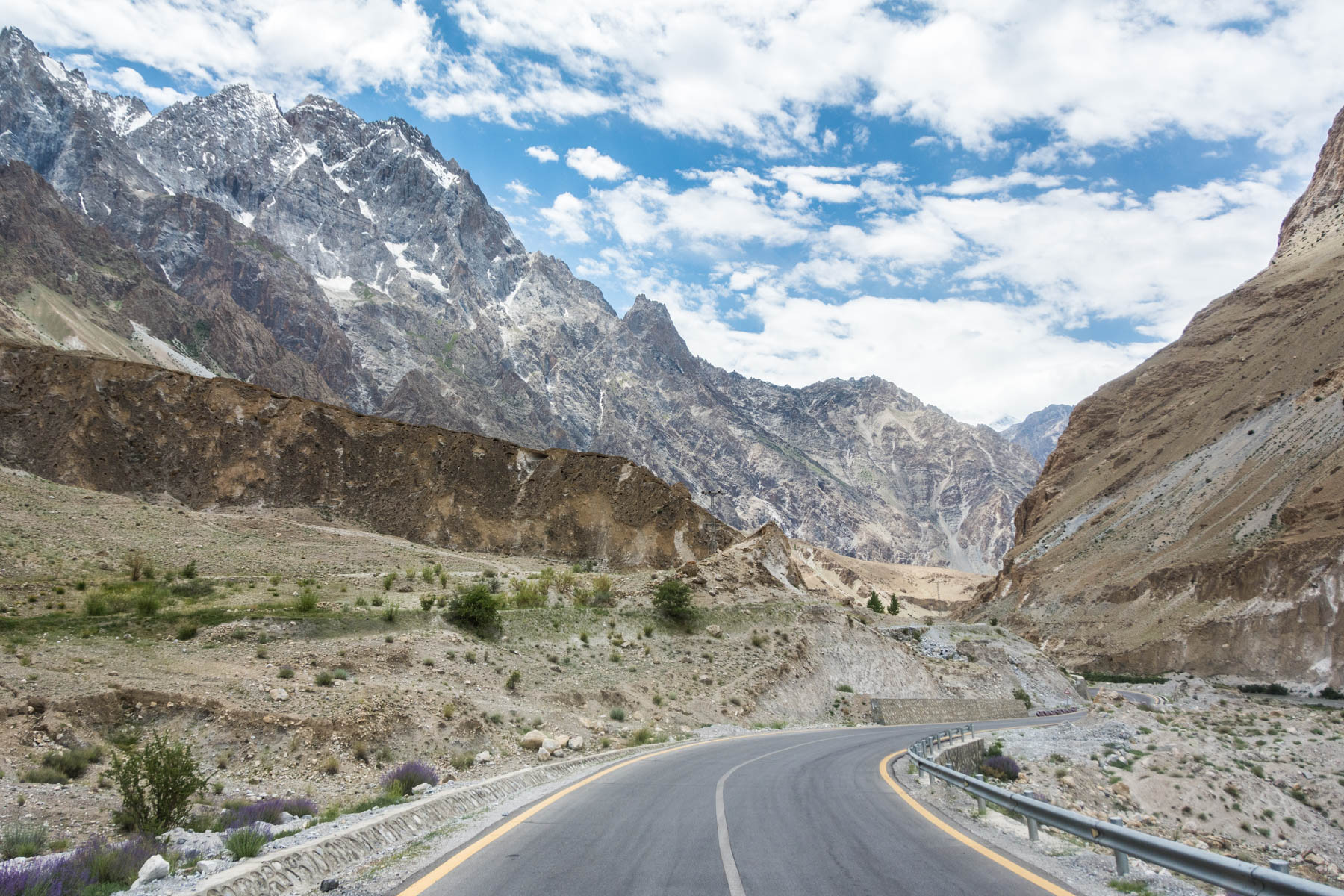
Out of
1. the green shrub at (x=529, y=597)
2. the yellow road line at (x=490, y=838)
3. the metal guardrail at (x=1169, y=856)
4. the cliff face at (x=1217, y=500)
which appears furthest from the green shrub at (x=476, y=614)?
the cliff face at (x=1217, y=500)

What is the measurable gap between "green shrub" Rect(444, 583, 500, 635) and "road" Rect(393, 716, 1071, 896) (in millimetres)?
14412

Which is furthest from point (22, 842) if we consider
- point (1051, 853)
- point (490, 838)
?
point (1051, 853)

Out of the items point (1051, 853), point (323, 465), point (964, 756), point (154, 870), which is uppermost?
point (323, 465)

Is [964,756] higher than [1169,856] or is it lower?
lower

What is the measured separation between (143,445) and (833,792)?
72.5 meters

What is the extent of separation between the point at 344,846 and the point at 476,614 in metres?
20.6

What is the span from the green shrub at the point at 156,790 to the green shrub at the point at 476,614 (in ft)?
55.2

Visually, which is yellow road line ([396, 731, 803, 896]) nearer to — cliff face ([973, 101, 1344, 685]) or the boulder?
the boulder

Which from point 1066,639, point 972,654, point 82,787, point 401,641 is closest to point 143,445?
point 401,641

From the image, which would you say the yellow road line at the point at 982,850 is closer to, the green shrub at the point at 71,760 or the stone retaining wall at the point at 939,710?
the green shrub at the point at 71,760

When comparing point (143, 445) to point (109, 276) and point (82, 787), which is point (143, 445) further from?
point (109, 276)

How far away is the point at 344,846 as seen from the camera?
695 centimetres

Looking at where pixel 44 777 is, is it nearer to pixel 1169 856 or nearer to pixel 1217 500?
pixel 1169 856

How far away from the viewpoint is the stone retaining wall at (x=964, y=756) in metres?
17.0
